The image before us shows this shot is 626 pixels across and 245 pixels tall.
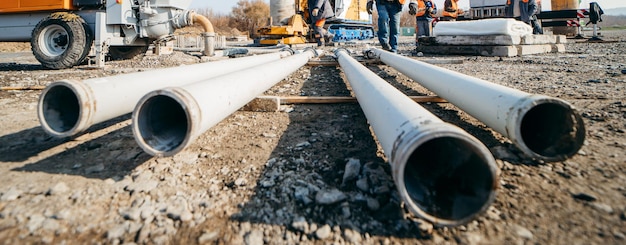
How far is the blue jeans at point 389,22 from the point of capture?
22.9ft

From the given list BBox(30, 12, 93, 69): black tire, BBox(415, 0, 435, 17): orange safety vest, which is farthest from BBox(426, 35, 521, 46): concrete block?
BBox(30, 12, 93, 69): black tire

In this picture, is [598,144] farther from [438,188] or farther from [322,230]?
[322,230]

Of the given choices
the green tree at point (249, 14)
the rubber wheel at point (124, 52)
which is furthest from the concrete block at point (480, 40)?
the green tree at point (249, 14)

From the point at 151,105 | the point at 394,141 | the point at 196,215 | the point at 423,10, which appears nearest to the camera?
the point at 394,141

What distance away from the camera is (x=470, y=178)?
1.08m

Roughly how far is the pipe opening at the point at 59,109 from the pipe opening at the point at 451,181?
58.0 inches

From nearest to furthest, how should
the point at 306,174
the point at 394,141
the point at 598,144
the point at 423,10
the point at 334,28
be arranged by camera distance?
the point at 394,141 → the point at 306,174 → the point at 598,144 → the point at 423,10 → the point at 334,28

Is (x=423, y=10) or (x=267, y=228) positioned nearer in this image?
(x=267, y=228)

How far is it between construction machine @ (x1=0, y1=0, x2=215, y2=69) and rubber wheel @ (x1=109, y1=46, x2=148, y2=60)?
0.83 meters

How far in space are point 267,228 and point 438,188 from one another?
62cm

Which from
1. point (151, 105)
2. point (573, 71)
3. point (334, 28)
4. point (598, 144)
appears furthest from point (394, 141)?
point (334, 28)

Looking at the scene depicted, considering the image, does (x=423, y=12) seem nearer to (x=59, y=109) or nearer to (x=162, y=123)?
(x=162, y=123)

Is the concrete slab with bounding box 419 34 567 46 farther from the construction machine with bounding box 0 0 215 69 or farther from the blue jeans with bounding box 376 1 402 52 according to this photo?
the construction machine with bounding box 0 0 215 69

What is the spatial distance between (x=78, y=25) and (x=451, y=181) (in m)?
5.81
